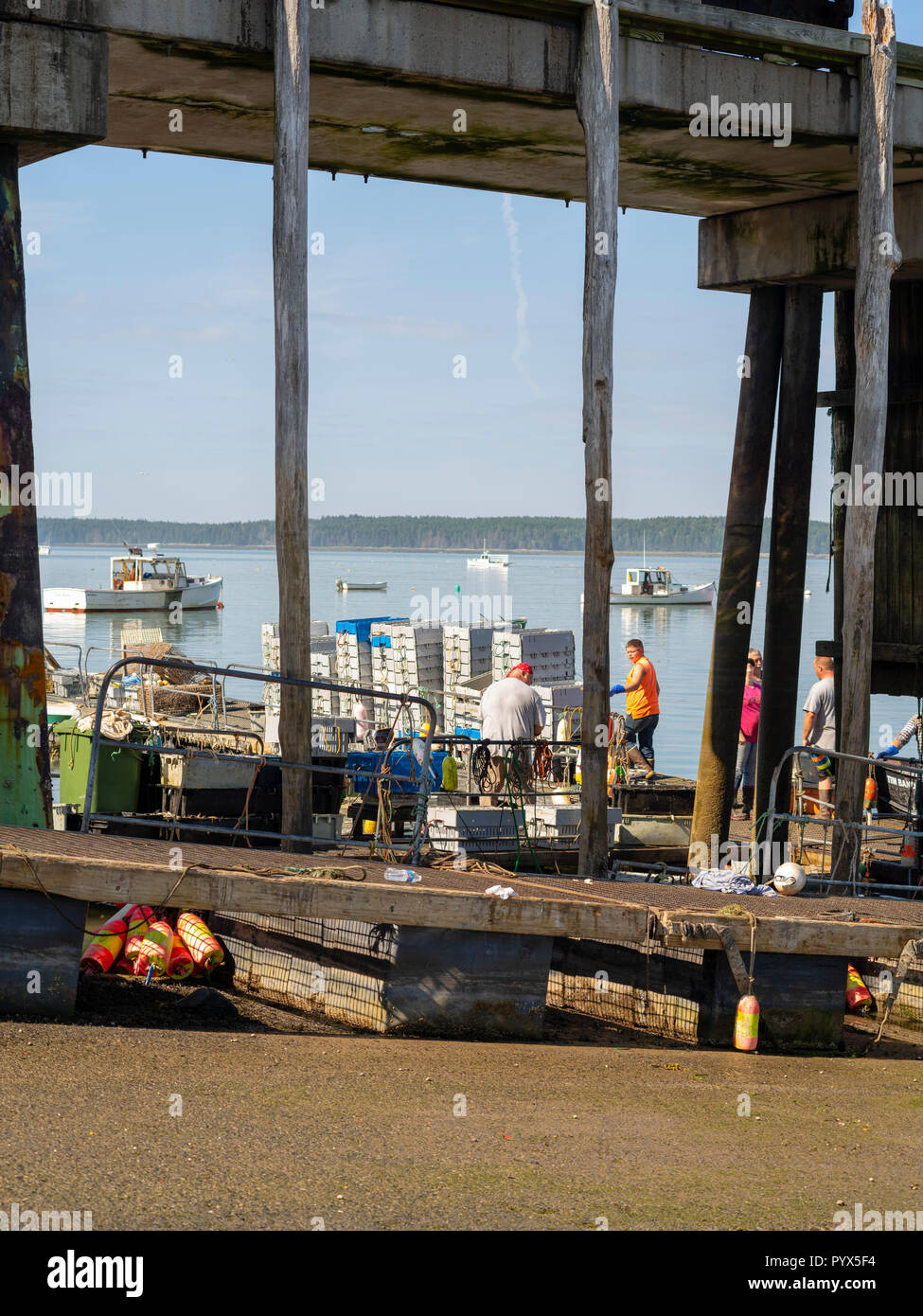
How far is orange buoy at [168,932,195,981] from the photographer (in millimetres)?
9047

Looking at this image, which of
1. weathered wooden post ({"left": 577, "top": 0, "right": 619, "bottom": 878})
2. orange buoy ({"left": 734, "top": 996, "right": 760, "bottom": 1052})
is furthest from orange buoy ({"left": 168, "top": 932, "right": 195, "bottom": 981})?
orange buoy ({"left": 734, "top": 996, "right": 760, "bottom": 1052})

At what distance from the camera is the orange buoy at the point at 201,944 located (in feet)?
30.1

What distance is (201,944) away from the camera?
924 cm

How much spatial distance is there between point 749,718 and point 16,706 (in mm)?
11190

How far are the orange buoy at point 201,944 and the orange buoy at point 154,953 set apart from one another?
0.19 metres

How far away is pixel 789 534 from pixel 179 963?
726 centimetres

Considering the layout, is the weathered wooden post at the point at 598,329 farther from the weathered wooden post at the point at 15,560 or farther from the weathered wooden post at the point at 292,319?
the weathered wooden post at the point at 15,560
